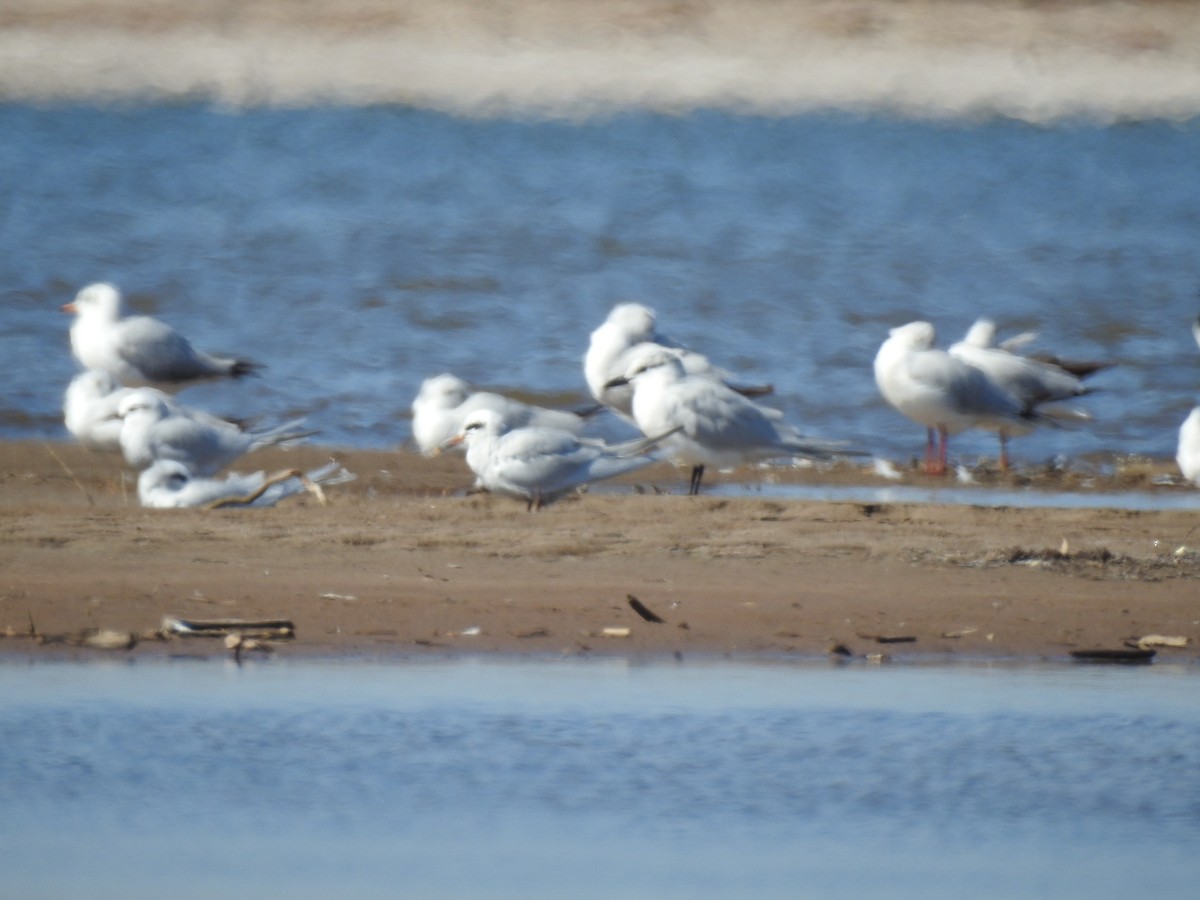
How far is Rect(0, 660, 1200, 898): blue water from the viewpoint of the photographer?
3723 mm

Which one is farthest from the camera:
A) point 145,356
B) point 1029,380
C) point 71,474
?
point 145,356

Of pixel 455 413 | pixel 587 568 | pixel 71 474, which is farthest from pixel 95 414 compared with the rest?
pixel 587 568

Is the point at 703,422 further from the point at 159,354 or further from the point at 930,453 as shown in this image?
the point at 159,354

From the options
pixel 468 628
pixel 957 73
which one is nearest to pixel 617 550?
pixel 468 628

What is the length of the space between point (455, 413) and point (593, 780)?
5.47 m

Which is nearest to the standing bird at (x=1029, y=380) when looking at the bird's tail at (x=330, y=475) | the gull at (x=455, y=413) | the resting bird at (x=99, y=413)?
the gull at (x=455, y=413)

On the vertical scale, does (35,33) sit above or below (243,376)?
above

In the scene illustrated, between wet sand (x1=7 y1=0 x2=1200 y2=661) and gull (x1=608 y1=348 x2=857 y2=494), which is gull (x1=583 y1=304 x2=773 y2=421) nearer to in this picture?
wet sand (x1=7 y1=0 x2=1200 y2=661)

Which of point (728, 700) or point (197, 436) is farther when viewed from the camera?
point (197, 436)

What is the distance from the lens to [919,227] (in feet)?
62.0

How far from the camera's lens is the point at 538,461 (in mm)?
7891

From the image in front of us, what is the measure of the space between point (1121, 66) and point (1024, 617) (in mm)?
21379

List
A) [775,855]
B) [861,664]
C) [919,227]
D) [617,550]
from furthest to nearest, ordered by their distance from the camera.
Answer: [919,227] < [617,550] < [861,664] < [775,855]

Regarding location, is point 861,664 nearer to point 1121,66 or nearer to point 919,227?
point 919,227
